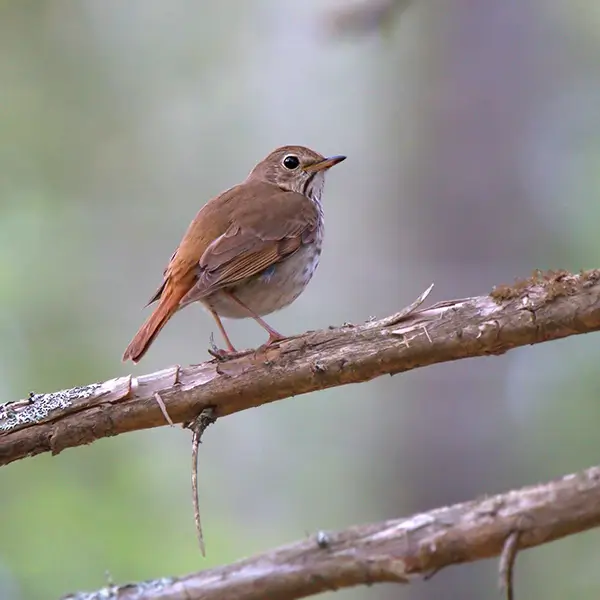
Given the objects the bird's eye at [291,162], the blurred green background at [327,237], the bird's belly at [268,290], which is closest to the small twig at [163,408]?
the bird's belly at [268,290]

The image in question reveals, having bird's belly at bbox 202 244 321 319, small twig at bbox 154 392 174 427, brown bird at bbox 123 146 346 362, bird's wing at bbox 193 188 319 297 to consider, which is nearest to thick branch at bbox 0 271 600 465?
small twig at bbox 154 392 174 427

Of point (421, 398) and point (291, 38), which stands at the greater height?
point (291, 38)

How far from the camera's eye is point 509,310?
10.3 feet

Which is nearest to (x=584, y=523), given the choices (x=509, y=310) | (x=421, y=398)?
(x=509, y=310)

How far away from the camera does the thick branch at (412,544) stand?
2098 millimetres

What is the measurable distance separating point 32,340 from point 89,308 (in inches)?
32.4

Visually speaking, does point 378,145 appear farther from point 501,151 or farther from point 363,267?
point 501,151

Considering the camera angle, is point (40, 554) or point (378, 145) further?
point (378, 145)

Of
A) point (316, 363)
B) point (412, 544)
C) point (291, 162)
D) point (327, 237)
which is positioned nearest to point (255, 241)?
point (291, 162)

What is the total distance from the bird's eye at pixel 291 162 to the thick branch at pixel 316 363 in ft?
7.49

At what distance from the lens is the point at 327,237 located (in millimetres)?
8852

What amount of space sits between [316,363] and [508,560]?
1.44 meters

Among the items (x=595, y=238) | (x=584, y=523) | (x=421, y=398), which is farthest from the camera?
(x=595, y=238)

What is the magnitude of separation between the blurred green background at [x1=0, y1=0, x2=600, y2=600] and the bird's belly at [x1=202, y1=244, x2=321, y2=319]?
1.31 meters
